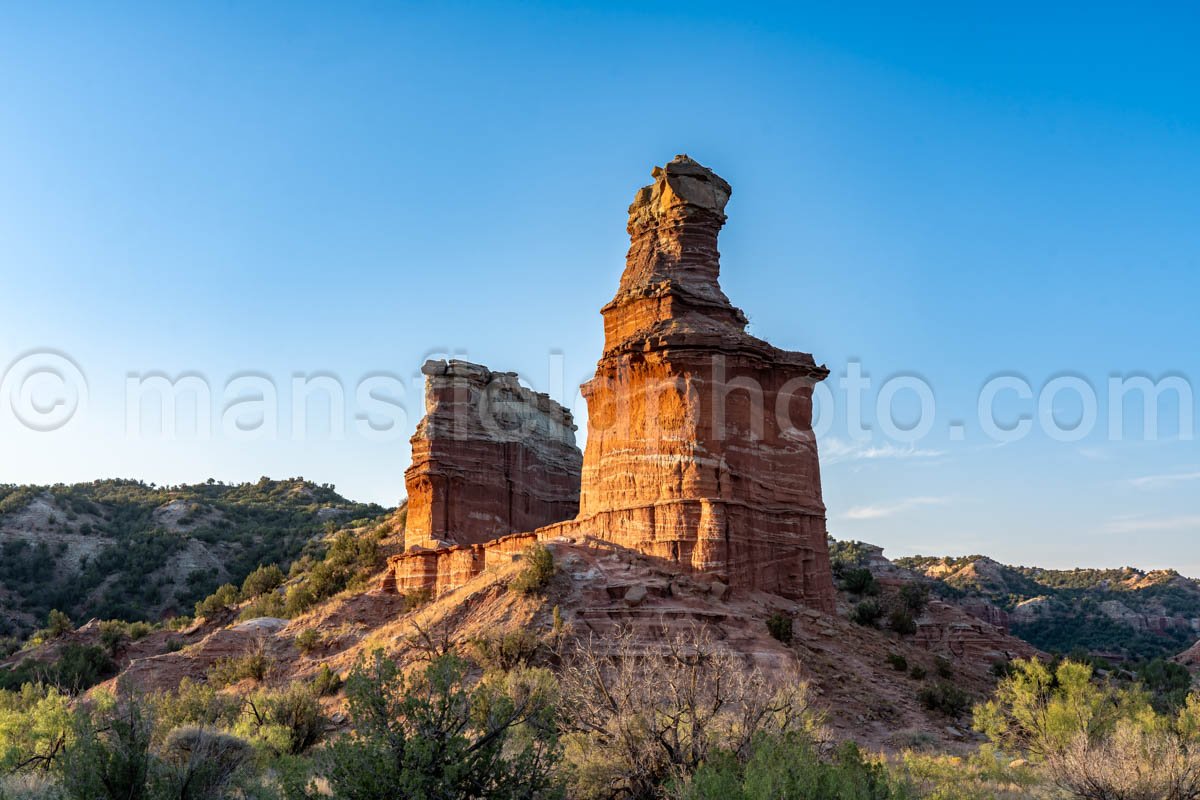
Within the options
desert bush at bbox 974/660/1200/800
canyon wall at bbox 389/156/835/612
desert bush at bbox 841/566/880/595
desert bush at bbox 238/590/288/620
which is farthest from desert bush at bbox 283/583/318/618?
desert bush at bbox 974/660/1200/800

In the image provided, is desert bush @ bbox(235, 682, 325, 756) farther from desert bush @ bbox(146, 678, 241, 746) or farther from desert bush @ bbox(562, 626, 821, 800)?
desert bush @ bbox(562, 626, 821, 800)

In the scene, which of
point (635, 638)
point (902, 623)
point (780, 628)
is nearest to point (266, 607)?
point (635, 638)

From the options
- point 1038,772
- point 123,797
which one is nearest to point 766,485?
A: point 1038,772

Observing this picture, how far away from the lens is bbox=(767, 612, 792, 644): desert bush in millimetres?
25891

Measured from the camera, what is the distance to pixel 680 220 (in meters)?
35.9

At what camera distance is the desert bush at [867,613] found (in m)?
38.2

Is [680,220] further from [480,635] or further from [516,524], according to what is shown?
[516,524]

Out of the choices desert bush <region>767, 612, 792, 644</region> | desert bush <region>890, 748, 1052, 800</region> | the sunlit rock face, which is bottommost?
desert bush <region>890, 748, 1052, 800</region>

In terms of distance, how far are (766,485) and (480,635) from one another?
11700 millimetres

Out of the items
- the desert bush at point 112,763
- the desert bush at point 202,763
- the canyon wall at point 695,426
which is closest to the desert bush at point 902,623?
the canyon wall at point 695,426

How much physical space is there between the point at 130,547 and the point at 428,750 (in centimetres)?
6735

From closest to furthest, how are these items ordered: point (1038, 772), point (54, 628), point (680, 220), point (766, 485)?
1. point (1038, 772)
2. point (766, 485)
3. point (680, 220)
4. point (54, 628)

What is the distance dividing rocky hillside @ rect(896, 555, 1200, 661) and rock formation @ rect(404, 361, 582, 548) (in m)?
26.8

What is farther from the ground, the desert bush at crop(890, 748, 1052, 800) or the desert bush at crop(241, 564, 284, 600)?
the desert bush at crop(241, 564, 284, 600)
